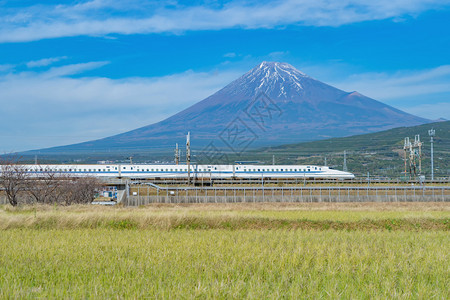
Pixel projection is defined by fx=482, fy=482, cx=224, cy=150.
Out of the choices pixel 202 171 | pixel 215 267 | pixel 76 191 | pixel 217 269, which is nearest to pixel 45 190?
pixel 76 191

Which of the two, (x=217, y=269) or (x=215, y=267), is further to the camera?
(x=215, y=267)

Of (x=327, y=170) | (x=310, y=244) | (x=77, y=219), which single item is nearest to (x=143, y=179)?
(x=327, y=170)

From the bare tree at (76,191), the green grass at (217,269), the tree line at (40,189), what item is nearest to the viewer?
the green grass at (217,269)

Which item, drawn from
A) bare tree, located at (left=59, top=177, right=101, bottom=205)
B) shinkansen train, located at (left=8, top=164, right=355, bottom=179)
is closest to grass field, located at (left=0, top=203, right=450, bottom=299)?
bare tree, located at (left=59, top=177, right=101, bottom=205)

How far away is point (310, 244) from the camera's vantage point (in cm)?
1476

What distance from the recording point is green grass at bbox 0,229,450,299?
8.72 metres

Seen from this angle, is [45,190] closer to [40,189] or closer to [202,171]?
[40,189]

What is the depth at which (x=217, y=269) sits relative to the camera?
35.1ft

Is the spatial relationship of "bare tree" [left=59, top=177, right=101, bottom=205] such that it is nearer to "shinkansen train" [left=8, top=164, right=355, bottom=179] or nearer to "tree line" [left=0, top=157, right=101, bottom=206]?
"tree line" [left=0, top=157, right=101, bottom=206]

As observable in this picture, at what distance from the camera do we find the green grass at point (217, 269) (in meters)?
8.72

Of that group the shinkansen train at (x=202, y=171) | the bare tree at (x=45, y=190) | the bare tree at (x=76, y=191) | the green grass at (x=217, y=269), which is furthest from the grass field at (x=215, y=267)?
the shinkansen train at (x=202, y=171)

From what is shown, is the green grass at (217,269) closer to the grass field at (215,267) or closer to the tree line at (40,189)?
the grass field at (215,267)

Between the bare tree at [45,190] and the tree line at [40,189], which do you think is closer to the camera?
the tree line at [40,189]

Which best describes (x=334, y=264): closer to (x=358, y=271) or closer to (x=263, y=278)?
(x=358, y=271)
